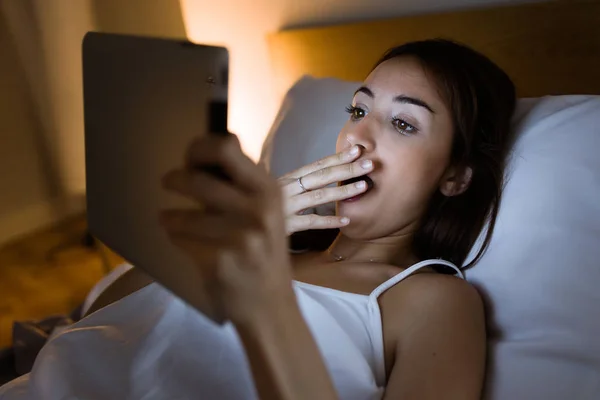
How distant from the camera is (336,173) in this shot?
89cm

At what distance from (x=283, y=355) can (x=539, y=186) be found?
62 centimetres

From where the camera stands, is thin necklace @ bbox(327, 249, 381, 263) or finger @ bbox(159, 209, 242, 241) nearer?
finger @ bbox(159, 209, 242, 241)

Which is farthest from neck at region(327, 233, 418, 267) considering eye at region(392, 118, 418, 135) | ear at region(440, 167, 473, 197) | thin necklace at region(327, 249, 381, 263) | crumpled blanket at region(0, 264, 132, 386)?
crumpled blanket at region(0, 264, 132, 386)

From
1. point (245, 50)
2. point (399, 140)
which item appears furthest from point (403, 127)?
point (245, 50)

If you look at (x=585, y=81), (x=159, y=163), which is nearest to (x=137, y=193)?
(x=159, y=163)

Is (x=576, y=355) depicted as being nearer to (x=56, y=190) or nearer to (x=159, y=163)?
(x=159, y=163)

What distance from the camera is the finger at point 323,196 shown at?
88 centimetres

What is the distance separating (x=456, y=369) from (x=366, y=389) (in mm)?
133

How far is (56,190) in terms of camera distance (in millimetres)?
2447

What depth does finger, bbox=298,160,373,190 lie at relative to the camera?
0.86m

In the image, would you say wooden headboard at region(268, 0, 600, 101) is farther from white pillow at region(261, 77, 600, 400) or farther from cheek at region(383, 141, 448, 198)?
cheek at region(383, 141, 448, 198)

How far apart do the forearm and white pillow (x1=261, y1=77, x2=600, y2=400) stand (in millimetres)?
385

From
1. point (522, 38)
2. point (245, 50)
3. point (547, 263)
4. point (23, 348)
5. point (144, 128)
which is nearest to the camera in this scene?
point (144, 128)

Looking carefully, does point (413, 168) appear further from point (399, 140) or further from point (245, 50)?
point (245, 50)
